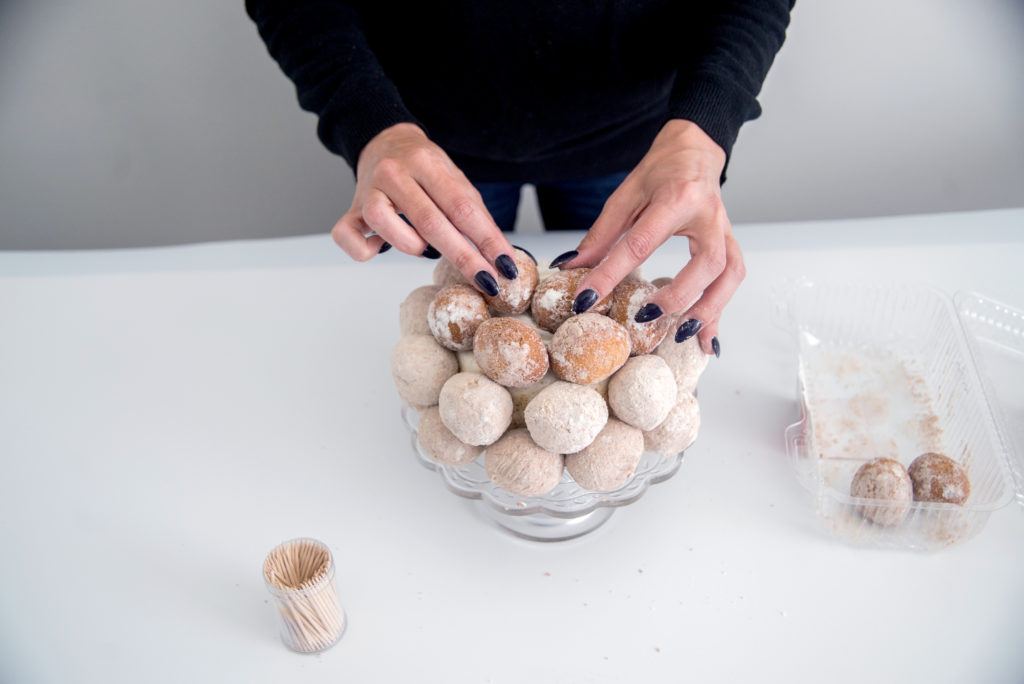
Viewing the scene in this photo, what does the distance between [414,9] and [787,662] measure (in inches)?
37.5

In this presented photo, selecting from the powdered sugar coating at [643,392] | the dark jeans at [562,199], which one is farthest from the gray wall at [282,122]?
the powdered sugar coating at [643,392]

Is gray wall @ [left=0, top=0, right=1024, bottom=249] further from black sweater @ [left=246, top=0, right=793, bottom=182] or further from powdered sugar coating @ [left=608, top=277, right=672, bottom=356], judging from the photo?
powdered sugar coating @ [left=608, top=277, right=672, bottom=356]

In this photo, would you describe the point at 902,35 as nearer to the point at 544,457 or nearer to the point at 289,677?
the point at 544,457

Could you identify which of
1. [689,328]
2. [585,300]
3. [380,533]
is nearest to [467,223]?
[585,300]

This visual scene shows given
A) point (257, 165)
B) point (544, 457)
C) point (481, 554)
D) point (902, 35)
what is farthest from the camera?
point (257, 165)

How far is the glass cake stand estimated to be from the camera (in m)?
0.68

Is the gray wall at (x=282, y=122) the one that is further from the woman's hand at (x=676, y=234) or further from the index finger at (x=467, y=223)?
the index finger at (x=467, y=223)

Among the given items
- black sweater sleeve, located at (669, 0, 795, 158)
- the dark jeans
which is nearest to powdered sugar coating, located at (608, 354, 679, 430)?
black sweater sleeve, located at (669, 0, 795, 158)

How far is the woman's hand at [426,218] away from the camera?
710 millimetres

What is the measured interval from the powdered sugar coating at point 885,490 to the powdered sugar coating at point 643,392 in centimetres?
25

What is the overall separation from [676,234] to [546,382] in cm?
23

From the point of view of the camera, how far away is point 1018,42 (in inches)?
57.0

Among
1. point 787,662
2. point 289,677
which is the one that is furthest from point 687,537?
point 289,677

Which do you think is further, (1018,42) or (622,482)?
(1018,42)
